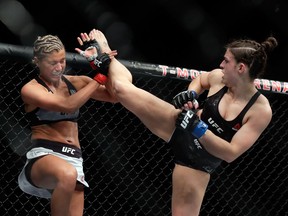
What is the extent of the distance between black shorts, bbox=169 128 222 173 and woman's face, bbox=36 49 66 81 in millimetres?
643

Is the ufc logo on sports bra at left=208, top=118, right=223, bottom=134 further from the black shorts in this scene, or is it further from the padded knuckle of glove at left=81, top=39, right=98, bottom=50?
the padded knuckle of glove at left=81, top=39, right=98, bottom=50

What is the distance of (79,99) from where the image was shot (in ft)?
9.32

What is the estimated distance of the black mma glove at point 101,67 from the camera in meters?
2.94

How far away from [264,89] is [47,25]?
5.25 ft

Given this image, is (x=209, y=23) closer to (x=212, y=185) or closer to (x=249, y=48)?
(x=212, y=185)

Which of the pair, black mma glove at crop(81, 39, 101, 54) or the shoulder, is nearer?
the shoulder

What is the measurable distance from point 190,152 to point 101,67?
0.60m

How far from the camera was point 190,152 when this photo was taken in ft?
9.75

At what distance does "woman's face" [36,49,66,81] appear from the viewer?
287 centimetres

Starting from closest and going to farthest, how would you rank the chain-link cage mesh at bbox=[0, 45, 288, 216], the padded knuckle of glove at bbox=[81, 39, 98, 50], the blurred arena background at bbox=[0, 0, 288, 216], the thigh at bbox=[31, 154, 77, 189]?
the thigh at bbox=[31, 154, 77, 189] < the padded knuckle of glove at bbox=[81, 39, 98, 50] < the chain-link cage mesh at bbox=[0, 45, 288, 216] < the blurred arena background at bbox=[0, 0, 288, 216]

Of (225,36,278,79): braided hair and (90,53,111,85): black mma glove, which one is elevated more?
(225,36,278,79): braided hair

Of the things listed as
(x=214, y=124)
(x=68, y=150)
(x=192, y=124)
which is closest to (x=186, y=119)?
(x=192, y=124)

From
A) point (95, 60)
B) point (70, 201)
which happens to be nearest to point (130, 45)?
point (95, 60)

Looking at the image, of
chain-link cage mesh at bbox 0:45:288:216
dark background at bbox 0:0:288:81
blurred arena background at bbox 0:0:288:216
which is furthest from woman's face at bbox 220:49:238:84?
dark background at bbox 0:0:288:81
